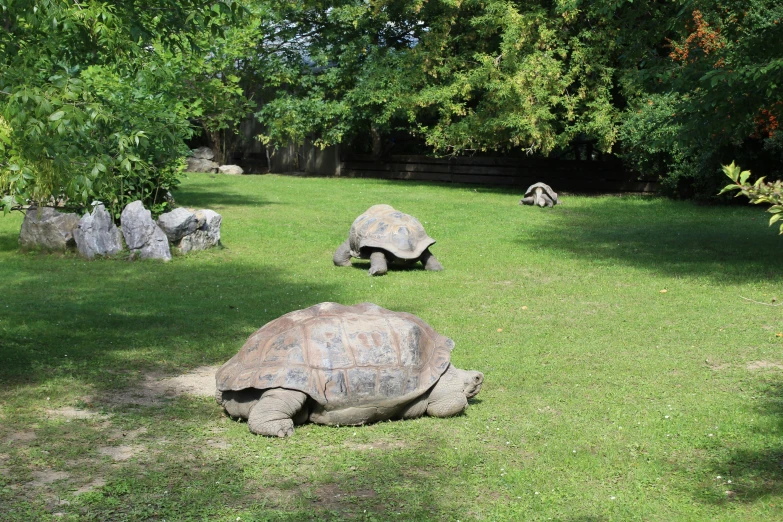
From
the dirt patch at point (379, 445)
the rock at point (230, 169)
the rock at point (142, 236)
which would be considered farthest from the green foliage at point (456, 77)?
the dirt patch at point (379, 445)

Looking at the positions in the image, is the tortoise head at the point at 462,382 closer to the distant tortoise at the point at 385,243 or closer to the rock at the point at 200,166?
the distant tortoise at the point at 385,243

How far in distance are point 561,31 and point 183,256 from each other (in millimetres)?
14723

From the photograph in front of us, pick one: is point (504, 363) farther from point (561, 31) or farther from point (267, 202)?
point (561, 31)

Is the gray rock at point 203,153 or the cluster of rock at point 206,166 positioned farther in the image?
the gray rock at point 203,153

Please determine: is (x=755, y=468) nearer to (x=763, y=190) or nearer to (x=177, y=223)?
(x=763, y=190)

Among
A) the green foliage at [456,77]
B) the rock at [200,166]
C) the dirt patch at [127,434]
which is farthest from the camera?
the rock at [200,166]

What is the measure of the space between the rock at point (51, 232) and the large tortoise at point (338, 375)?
7692 millimetres

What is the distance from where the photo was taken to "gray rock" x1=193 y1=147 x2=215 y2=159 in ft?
112

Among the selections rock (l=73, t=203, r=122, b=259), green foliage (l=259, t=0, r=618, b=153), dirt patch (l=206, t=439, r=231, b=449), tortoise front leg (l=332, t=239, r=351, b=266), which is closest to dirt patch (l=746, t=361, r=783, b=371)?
dirt patch (l=206, t=439, r=231, b=449)

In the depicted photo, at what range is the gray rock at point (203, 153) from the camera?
3416cm

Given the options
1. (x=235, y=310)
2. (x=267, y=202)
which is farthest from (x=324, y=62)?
(x=235, y=310)

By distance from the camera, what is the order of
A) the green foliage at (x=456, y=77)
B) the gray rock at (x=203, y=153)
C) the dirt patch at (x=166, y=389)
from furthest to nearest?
the gray rock at (x=203, y=153), the green foliage at (x=456, y=77), the dirt patch at (x=166, y=389)

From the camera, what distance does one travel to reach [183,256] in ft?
42.4

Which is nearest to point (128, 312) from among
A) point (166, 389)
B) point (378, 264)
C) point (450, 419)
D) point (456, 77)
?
point (166, 389)
